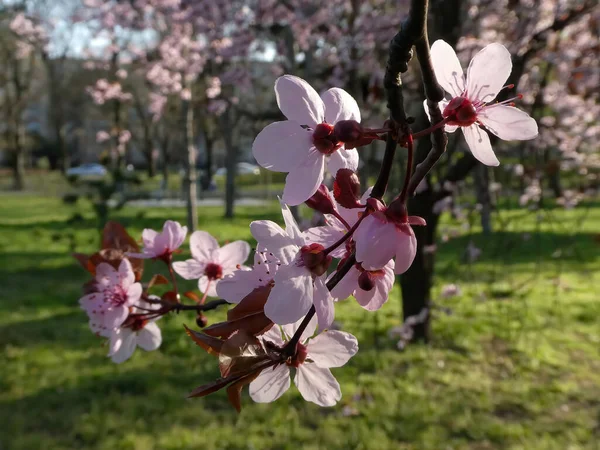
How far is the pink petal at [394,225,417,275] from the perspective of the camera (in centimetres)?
48

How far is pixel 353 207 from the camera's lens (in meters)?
0.53

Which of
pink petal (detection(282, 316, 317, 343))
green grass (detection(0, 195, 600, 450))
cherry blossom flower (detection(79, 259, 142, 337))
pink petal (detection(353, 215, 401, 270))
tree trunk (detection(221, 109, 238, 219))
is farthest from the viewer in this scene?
tree trunk (detection(221, 109, 238, 219))

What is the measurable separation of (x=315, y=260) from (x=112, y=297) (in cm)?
55

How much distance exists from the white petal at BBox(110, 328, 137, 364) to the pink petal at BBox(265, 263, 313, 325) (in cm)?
57

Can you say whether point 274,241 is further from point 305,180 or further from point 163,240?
point 163,240

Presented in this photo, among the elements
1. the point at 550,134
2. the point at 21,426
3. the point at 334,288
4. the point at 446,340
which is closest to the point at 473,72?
the point at 334,288

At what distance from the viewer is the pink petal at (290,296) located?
477 mm

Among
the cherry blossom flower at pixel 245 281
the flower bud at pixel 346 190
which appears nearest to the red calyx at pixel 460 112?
the flower bud at pixel 346 190

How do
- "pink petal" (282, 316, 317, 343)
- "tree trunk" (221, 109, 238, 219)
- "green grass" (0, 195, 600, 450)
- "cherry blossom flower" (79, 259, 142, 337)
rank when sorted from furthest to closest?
"tree trunk" (221, 109, 238, 219) → "green grass" (0, 195, 600, 450) → "cherry blossom flower" (79, 259, 142, 337) → "pink petal" (282, 316, 317, 343)

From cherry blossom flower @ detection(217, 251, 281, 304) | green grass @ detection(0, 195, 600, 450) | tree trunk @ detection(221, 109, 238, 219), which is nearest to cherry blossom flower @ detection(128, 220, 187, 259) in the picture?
cherry blossom flower @ detection(217, 251, 281, 304)

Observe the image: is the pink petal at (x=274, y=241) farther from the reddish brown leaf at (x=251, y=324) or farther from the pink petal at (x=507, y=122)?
the pink petal at (x=507, y=122)

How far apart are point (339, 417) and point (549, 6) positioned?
360 centimetres

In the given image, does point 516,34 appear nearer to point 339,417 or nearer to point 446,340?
point 446,340

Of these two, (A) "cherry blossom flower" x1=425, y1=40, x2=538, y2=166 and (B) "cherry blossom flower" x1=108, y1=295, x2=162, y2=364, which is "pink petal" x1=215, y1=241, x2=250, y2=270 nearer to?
(B) "cherry blossom flower" x1=108, y1=295, x2=162, y2=364
